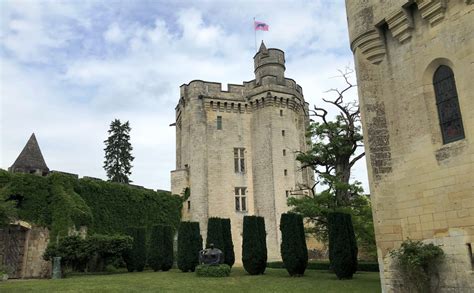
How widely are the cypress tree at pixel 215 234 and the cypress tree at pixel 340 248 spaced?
6.25 m

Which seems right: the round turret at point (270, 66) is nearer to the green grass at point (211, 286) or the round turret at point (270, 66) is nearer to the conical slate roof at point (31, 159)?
the conical slate roof at point (31, 159)

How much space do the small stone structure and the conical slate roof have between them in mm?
5187

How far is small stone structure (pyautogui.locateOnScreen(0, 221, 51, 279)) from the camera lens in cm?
2053

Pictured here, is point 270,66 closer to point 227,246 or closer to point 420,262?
point 227,246

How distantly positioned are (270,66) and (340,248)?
2156cm

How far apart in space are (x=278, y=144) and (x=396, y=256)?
914 inches

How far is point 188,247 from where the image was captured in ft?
69.2

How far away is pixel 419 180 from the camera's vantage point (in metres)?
9.66

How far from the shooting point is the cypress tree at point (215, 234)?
67.5 feet

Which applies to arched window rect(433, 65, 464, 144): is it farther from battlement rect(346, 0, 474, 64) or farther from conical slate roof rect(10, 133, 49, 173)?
conical slate roof rect(10, 133, 49, 173)

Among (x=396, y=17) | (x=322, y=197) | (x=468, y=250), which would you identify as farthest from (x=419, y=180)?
(x=322, y=197)

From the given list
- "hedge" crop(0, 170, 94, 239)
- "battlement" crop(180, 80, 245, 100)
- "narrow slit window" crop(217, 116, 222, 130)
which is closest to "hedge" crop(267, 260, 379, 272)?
"hedge" crop(0, 170, 94, 239)

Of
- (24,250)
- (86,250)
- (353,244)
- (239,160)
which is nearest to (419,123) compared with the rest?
(353,244)

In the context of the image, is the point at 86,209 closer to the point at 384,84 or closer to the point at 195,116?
the point at 195,116
